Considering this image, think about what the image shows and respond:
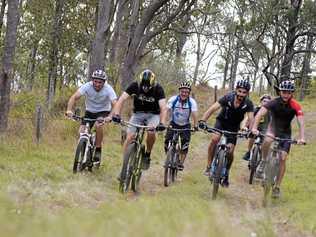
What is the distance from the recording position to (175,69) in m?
35.2

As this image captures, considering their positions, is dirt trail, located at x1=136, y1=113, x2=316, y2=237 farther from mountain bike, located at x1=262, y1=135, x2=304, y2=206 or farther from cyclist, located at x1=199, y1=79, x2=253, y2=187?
cyclist, located at x1=199, y1=79, x2=253, y2=187

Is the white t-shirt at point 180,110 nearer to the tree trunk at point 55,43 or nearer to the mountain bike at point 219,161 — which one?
the mountain bike at point 219,161

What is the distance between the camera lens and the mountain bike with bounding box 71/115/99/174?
10.1m

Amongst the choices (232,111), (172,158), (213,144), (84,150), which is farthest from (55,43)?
(232,111)

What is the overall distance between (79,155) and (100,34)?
6.75 meters

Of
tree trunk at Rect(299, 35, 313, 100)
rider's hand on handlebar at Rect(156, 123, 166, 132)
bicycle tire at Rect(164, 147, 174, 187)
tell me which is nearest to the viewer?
rider's hand on handlebar at Rect(156, 123, 166, 132)

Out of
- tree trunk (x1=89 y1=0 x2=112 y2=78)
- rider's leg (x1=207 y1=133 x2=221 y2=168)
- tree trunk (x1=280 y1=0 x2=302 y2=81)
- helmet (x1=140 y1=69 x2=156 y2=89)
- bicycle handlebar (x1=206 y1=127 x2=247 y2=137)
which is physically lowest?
rider's leg (x1=207 y1=133 x2=221 y2=168)

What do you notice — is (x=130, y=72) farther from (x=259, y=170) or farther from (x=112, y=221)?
(x=112, y=221)

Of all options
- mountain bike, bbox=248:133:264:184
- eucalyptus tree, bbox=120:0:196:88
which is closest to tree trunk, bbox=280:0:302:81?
eucalyptus tree, bbox=120:0:196:88

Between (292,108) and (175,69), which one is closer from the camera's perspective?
(292,108)

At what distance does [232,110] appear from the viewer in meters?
10.2

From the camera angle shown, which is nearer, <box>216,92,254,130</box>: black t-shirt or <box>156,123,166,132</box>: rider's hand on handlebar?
<box>156,123,166,132</box>: rider's hand on handlebar

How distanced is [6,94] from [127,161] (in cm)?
434

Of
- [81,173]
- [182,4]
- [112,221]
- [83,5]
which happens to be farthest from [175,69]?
[112,221]
